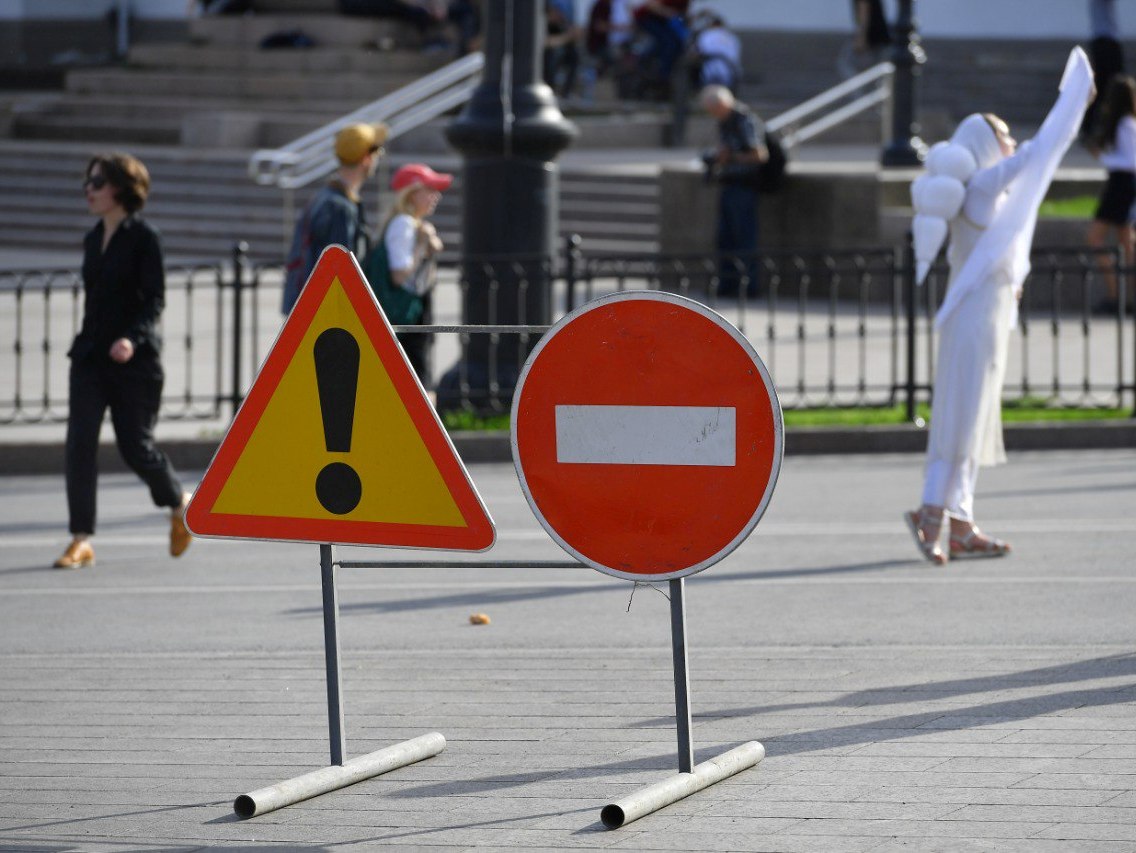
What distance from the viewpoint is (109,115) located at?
30281mm

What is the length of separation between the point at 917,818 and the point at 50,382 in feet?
35.7

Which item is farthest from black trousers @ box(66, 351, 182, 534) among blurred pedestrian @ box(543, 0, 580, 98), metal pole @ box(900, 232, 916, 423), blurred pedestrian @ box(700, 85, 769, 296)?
blurred pedestrian @ box(543, 0, 580, 98)

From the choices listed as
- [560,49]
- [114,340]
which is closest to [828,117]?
[560,49]

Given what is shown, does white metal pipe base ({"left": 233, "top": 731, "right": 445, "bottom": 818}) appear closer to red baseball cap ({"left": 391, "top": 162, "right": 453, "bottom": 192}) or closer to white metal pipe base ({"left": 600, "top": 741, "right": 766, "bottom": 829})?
white metal pipe base ({"left": 600, "top": 741, "right": 766, "bottom": 829})

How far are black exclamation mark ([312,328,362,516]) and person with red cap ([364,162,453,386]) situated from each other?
520 cm

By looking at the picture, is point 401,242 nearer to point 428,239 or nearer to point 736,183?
point 428,239

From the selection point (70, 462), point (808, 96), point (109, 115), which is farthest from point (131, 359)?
point (808, 96)

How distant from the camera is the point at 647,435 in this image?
16.7 feet

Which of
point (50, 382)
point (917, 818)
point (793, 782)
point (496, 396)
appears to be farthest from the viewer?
point (50, 382)

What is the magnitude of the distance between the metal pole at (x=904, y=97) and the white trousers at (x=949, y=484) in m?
14.0

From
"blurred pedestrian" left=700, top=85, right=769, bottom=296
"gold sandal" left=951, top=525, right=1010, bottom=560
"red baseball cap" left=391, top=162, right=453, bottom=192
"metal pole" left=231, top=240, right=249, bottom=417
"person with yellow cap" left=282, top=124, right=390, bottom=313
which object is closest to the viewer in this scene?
"gold sandal" left=951, top=525, right=1010, bottom=560

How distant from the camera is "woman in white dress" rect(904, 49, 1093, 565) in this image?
8.67 meters

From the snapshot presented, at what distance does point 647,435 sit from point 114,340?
4.66m

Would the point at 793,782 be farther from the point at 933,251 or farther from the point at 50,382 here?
the point at 50,382
